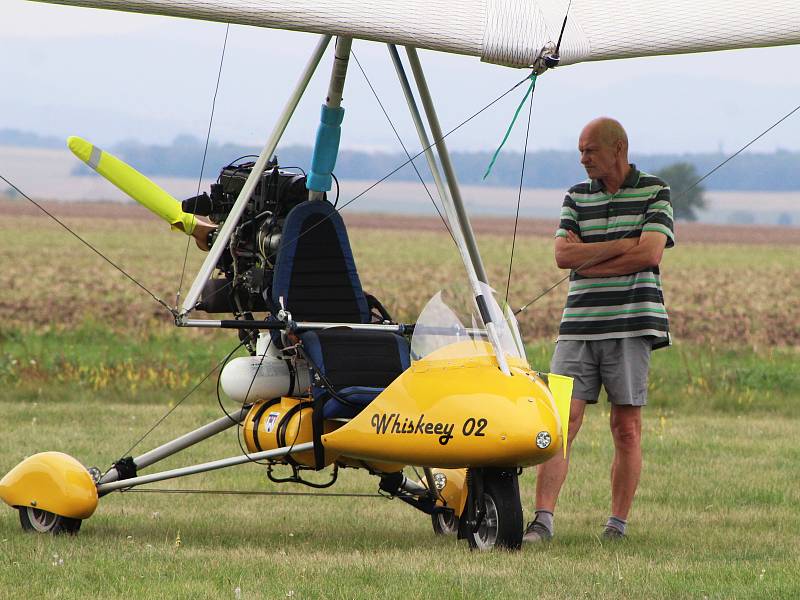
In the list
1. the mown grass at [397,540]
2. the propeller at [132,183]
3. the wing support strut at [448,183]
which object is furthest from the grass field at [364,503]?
the propeller at [132,183]

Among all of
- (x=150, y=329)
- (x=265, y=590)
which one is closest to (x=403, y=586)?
(x=265, y=590)

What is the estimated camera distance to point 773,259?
165 feet

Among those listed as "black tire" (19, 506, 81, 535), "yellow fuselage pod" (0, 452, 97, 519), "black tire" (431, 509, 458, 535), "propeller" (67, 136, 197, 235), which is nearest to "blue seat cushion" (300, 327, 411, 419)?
"black tire" (431, 509, 458, 535)

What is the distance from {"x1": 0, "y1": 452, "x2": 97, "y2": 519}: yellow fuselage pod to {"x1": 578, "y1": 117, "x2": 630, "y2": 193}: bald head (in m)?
3.00

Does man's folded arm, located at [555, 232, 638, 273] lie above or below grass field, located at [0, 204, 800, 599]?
above

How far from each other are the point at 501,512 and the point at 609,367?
119 centimetres

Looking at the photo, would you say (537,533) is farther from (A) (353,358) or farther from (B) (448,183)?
(B) (448,183)

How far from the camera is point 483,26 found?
5953 mm

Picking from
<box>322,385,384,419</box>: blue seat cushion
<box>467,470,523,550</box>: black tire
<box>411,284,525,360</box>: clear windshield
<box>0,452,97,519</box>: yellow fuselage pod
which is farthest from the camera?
<box>0,452,97,519</box>: yellow fuselage pod

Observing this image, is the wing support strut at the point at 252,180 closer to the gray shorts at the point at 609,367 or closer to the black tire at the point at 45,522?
the black tire at the point at 45,522

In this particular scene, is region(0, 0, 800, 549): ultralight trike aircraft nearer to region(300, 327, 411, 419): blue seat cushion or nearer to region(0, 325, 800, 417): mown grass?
region(300, 327, 411, 419): blue seat cushion

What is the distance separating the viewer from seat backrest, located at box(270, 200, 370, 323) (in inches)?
285

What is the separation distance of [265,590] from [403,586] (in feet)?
1.76

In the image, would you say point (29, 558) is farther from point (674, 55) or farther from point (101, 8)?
point (674, 55)
